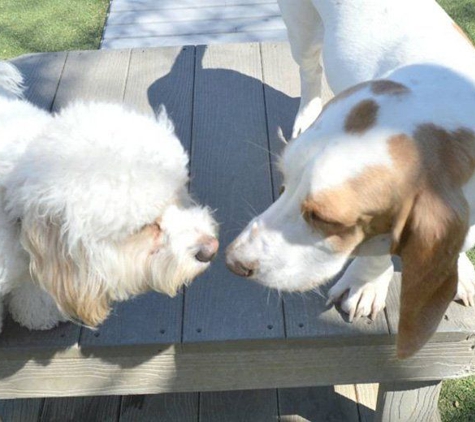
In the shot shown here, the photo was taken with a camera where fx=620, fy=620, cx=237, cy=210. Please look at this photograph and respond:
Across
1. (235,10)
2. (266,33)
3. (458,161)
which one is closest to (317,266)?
(458,161)

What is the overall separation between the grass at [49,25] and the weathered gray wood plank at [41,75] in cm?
133

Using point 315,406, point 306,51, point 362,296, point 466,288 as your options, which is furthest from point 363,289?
point 306,51

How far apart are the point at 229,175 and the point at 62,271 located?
100 centimetres

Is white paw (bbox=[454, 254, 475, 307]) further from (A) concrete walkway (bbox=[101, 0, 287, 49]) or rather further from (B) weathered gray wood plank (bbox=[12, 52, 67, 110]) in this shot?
(A) concrete walkway (bbox=[101, 0, 287, 49])

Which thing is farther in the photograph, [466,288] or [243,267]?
[466,288]

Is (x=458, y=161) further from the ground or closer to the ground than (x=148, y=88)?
further from the ground

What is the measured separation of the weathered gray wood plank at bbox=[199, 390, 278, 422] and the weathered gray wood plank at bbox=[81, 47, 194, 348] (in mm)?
682

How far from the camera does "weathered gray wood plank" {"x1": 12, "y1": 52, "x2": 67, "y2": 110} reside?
2.79 m

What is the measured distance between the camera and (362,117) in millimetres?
1406

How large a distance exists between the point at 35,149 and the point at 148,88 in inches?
54.3

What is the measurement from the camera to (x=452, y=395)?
247cm

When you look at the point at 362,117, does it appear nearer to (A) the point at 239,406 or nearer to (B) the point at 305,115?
(B) the point at 305,115

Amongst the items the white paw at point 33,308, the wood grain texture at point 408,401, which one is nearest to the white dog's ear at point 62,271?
the white paw at point 33,308

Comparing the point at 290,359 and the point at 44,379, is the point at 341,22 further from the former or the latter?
the point at 44,379
